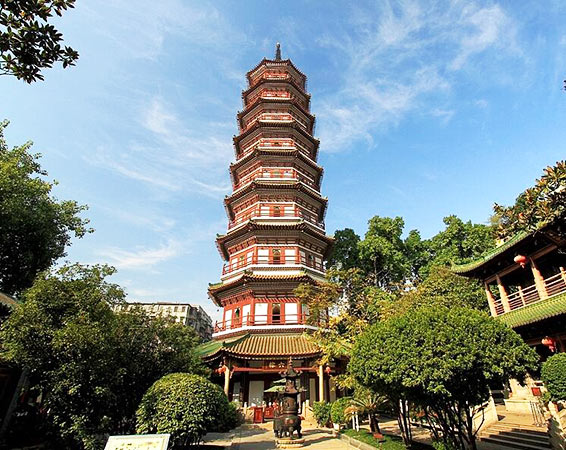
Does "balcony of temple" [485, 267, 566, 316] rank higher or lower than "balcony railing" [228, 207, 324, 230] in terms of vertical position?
lower

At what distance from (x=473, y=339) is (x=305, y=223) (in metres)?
14.7

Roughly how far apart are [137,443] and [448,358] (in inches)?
233

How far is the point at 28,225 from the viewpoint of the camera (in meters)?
18.0

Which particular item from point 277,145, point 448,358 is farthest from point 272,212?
point 448,358

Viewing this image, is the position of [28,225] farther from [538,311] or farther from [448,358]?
[538,311]

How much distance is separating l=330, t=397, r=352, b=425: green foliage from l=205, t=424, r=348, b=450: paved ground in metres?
0.64

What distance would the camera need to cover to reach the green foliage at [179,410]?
25.9 ft

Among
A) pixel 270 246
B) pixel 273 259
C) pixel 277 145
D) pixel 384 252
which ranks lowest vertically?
pixel 273 259

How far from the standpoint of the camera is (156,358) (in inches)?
421

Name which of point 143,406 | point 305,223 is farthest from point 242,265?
point 143,406

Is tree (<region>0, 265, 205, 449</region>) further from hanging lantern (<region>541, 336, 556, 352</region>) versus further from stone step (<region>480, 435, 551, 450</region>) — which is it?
hanging lantern (<region>541, 336, 556, 352</region>)

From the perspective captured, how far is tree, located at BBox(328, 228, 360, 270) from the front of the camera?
2778 centimetres

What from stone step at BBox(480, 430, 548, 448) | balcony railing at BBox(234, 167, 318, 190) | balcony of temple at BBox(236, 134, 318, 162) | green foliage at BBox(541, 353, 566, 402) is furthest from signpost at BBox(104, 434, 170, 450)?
balcony of temple at BBox(236, 134, 318, 162)

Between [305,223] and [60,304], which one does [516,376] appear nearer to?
[60,304]
